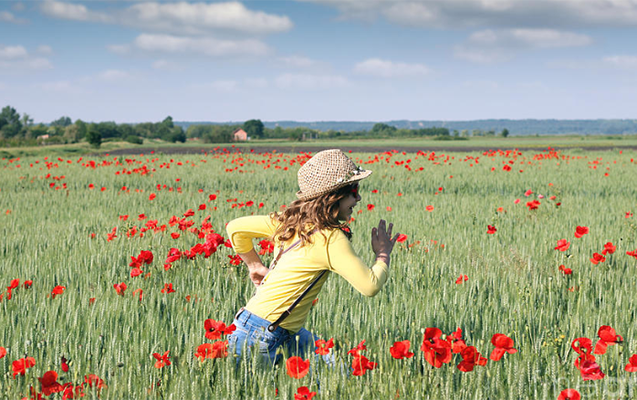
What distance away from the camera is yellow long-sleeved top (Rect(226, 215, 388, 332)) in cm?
226

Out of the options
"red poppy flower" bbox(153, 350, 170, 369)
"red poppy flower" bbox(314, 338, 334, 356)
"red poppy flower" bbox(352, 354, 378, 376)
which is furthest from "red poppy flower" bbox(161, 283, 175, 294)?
"red poppy flower" bbox(352, 354, 378, 376)

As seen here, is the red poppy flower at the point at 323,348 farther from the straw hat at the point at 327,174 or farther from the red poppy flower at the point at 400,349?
the straw hat at the point at 327,174

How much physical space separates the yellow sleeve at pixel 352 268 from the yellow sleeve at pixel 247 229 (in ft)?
1.55

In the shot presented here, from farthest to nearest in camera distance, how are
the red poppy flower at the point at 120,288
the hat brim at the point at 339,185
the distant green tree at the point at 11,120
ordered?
the distant green tree at the point at 11,120
the red poppy flower at the point at 120,288
the hat brim at the point at 339,185

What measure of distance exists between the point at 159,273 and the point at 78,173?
36.4 feet

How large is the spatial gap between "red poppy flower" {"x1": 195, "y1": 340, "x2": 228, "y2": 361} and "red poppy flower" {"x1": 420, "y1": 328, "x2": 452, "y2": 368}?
841 millimetres

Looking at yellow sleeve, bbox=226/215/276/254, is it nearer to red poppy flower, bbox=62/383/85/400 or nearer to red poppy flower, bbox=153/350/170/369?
→ red poppy flower, bbox=153/350/170/369

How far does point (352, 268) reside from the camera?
226 cm

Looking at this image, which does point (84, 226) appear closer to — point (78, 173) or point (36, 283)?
point (36, 283)

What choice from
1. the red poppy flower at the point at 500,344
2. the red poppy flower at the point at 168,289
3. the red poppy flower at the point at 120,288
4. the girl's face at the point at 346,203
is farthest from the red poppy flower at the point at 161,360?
the red poppy flower at the point at 500,344

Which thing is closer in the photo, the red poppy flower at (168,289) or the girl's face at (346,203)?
the girl's face at (346,203)

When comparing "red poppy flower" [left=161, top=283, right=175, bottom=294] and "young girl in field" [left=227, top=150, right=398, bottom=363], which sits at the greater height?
"young girl in field" [left=227, top=150, right=398, bottom=363]

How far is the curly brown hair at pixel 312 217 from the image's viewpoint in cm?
236

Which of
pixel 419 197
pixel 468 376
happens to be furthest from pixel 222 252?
pixel 419 197
